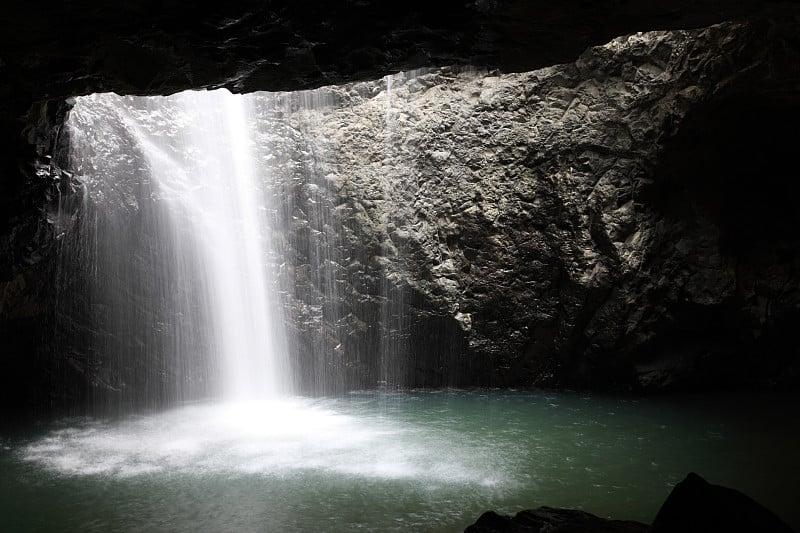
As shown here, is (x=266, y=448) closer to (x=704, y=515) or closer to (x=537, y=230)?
(x=704, y=515)

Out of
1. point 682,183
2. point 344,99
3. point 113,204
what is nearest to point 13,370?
point 113,204

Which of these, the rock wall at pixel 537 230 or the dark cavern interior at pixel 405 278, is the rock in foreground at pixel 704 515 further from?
the rock wall at pixel 537 230

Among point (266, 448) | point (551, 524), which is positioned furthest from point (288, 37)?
point (266, 448)

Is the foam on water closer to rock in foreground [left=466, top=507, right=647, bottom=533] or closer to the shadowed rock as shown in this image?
rock in foreground [left=466, top=507, right=647, bottom=533]

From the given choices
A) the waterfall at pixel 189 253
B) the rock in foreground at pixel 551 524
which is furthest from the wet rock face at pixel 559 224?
the rock in foreground at pixel 551 524

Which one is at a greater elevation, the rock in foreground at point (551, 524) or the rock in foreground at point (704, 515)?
the rock in foreground at point (704, 515)

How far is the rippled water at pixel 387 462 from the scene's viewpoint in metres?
5.52

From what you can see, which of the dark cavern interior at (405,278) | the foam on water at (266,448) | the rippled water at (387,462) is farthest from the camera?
the foam on water at (266,448)

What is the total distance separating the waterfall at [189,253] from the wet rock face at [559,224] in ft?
3.21

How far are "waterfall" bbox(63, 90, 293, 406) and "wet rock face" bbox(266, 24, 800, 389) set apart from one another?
0.98 m

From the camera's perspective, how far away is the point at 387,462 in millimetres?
6887

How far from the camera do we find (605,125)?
10609 mm

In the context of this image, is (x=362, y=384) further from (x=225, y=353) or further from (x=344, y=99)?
(x=344, y=99)

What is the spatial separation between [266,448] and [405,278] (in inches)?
191
